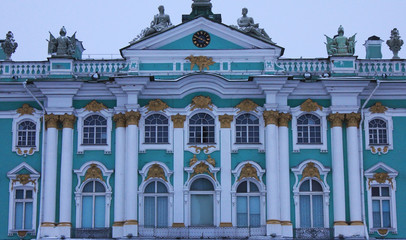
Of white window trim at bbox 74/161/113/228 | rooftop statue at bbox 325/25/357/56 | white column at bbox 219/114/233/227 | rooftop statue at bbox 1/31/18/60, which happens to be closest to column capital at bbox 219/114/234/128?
white column at bbox 219/114/233/227

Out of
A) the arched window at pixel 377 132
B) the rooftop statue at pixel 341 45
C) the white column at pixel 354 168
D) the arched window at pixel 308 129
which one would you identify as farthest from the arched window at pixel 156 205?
the rooftop statue at pixel 341 45

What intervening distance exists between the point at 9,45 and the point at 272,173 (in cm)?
1240

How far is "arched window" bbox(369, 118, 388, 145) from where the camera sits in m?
35.7

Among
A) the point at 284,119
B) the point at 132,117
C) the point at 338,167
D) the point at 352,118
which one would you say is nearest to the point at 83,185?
the point at 132,117

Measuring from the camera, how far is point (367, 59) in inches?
1433

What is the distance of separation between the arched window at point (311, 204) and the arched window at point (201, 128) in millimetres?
4257

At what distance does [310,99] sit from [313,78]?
0.88m

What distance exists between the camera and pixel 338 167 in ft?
114

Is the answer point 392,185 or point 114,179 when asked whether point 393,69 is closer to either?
point 392,185

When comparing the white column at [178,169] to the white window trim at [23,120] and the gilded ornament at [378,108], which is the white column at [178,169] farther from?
the gilded ornament at [378,108]

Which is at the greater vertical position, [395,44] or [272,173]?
[395,44]

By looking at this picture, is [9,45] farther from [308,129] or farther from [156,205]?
[308,129]

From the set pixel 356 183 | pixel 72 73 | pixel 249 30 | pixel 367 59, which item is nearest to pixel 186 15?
pixel 249 30

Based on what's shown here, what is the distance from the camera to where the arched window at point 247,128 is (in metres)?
35.5
